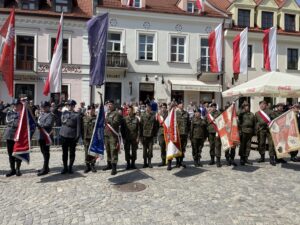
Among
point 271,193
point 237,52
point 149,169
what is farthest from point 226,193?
point 237,52

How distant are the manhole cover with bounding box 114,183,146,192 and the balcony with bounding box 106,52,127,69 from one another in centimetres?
1673

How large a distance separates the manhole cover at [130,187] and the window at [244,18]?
2239cm

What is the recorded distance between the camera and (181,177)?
8.64 metres

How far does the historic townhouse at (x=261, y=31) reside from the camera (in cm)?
2650

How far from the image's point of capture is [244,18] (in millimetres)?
27469

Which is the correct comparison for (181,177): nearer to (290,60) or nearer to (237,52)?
(237,52)

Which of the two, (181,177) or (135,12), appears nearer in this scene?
(181,177)

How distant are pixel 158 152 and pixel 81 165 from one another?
345 centimetres

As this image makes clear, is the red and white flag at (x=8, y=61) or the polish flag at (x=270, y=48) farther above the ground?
the polish flag at (x=270, y=48)

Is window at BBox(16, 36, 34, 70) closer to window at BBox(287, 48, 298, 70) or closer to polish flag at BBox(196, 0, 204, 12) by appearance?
polish flag at BBox(196, 0, 204, 12)

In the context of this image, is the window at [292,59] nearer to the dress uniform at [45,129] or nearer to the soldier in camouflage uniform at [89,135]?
the soldier in camouflage uniform at [89,135]

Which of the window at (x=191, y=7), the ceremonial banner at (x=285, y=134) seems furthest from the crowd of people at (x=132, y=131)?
the window at (x=191, y=7)

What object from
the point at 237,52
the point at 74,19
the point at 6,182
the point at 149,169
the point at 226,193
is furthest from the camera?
the point at 74,19

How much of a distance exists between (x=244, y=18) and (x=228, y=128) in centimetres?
2010
